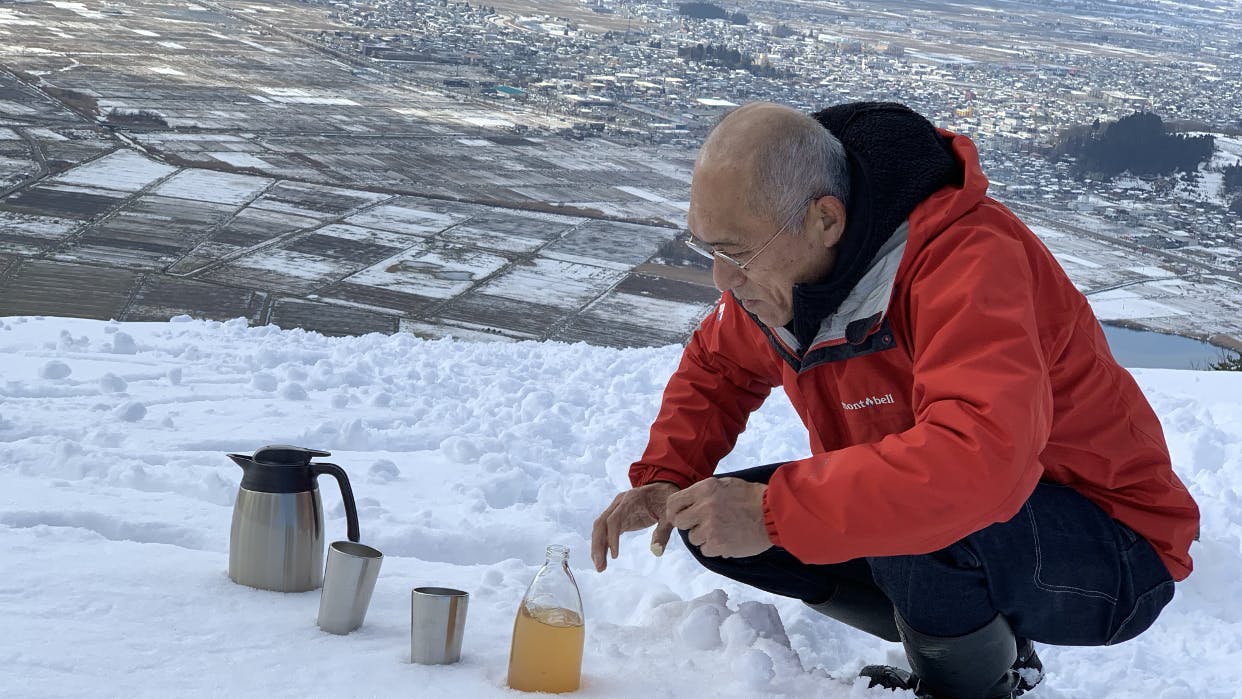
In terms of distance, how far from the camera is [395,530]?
2.88m

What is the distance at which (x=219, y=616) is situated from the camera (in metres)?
2.02

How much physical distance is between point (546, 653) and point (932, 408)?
0.74 metres

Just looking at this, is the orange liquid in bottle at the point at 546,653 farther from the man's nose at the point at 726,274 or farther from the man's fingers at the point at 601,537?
the man's nose at the point at 726,274

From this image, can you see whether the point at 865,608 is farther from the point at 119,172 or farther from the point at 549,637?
the point at 119,172

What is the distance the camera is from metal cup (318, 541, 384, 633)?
2.00m

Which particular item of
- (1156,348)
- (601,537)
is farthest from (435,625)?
(1156,348)

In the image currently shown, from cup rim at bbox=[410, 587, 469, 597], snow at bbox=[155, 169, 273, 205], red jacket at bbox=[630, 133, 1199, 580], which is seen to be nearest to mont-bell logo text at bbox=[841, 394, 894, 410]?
red jacket at bbox=[630, 133, 1199, 580]

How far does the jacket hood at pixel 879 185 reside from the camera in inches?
67.4

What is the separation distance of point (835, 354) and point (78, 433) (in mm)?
2645

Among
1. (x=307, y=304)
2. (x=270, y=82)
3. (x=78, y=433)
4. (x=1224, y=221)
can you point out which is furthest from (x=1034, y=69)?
(x=78, y=433)

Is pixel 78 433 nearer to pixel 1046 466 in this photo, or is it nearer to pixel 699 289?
pixel 1046 466

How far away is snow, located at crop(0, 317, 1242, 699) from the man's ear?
0.73 meters

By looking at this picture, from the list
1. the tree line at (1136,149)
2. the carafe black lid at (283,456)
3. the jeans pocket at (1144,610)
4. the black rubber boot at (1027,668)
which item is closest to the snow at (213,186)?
the carafe black lid at (283,456)

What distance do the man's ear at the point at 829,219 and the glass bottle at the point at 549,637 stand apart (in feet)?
2.13
